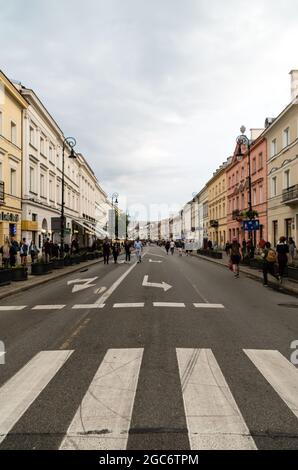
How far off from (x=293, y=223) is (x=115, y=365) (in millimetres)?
27805

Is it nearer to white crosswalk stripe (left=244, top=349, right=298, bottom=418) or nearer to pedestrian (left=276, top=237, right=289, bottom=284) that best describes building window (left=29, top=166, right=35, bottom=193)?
pedestrian (left=276, top=237, right=289, bottom=284)

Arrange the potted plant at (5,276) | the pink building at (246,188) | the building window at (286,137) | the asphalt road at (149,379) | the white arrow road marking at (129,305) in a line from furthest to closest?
the pink building at (246,188)
the building window at (286,137)
the potted plant at (5,276)
the white arrow road marking at (129,305)
the asphalt road at (149,379)

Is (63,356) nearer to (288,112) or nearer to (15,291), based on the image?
(15,291)

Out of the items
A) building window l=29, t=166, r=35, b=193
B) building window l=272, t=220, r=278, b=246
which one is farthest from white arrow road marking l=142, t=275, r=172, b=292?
building window l=272, t=220, r=278, b=246

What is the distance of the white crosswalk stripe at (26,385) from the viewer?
3553 mm

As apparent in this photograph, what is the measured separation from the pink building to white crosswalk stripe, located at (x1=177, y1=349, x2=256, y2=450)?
26.1 metres

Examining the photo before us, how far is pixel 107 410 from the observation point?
3639 millimetres

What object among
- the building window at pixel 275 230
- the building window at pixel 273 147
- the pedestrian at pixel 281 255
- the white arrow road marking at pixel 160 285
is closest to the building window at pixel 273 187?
the building window at pixel 273 147

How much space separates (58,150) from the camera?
41562 mm

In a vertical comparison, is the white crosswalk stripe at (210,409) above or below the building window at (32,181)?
below

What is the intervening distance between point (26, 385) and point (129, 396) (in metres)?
1.24

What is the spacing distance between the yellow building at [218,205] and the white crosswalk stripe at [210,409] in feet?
176

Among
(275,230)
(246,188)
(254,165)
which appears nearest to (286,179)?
(275,230)

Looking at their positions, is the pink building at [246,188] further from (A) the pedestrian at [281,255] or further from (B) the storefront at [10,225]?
(B) the storefront at [10,225]
